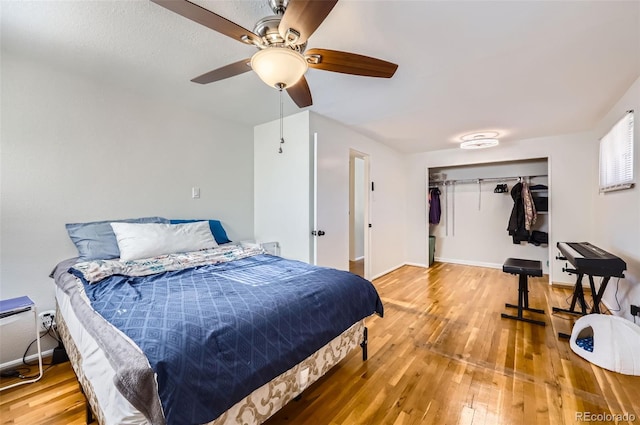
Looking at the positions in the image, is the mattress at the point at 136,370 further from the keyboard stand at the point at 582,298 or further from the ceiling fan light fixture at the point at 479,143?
the ceiling fan light fixture at the point at 479,143

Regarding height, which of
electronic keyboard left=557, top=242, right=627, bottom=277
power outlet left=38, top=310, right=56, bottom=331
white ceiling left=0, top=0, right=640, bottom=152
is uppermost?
white ceiling left=0, top=0, right=640, bottom=152

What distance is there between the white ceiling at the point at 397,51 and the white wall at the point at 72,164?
0.19 m

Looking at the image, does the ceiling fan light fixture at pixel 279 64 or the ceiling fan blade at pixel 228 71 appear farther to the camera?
the ceiling fan blade at pixel 228 71

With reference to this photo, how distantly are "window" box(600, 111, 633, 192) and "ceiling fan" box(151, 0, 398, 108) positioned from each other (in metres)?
2.52

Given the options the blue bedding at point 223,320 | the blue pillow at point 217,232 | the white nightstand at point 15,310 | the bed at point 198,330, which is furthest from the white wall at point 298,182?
the white nightstand at point 15,310

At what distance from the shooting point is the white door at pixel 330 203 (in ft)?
9.91

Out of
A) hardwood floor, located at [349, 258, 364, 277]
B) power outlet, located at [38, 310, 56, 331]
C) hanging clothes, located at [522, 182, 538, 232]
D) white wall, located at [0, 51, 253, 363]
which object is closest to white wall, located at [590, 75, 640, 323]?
hanging clothes, located at [522, 182, 538, 232]

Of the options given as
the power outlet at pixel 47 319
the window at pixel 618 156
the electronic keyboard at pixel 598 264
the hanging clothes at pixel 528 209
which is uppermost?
the window at pixel 618 156

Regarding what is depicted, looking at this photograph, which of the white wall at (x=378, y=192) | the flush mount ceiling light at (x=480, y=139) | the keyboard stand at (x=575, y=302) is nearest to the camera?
the keyboard stand at (x=575, y=302)

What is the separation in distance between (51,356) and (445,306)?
3.82 m

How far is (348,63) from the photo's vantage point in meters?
1.57

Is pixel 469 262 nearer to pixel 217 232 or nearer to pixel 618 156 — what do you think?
pixel 618 156

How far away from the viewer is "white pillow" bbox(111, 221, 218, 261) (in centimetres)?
218

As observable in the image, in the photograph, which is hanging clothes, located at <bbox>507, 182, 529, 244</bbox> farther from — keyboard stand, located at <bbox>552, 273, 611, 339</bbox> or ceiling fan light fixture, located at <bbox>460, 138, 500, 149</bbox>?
keyboard stand, located at <bbox>552, 273, 611, 339</bbox>
